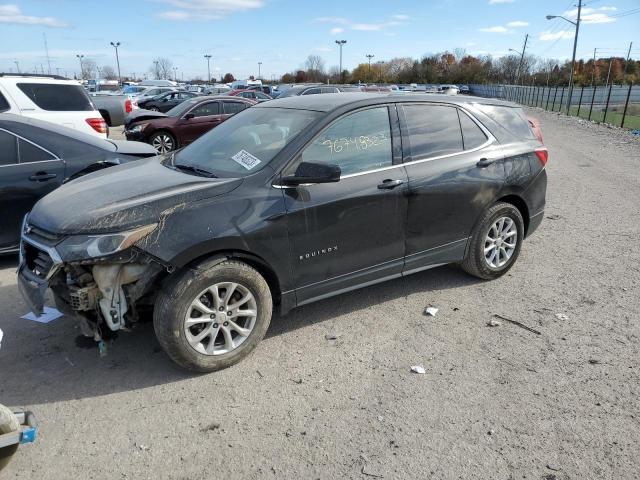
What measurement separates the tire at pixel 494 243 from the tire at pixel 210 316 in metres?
2.16

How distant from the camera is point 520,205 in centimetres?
500

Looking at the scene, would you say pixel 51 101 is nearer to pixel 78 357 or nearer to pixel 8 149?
pixel 8 149

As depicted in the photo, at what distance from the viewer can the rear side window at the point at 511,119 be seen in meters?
4.84

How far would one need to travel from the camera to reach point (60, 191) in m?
3.80

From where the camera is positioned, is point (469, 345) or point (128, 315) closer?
point (128, 315)

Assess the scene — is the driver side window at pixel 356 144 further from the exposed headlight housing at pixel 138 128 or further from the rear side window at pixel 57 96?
the exposed headlight housing at pixel 138 128

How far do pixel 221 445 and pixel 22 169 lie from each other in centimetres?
393

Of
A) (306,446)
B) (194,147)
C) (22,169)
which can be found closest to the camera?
(306,446)

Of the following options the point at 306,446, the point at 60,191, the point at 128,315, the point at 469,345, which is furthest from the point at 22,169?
the point at 469,345

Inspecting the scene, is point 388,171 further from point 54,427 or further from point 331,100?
point 54,427

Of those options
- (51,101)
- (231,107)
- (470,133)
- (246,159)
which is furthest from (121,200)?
(231,107)

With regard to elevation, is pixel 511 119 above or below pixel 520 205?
above

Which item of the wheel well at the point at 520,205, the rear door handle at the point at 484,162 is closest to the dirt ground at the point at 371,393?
the wheel well at the point at 520,205

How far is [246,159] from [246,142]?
0.33m
